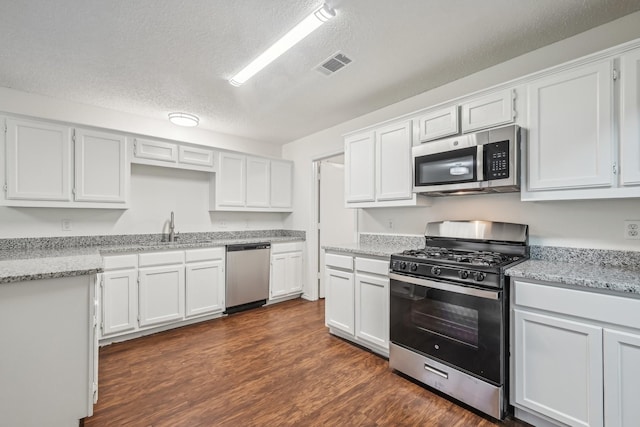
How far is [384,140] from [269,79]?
4.17 feet

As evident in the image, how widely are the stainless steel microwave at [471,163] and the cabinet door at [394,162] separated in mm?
132

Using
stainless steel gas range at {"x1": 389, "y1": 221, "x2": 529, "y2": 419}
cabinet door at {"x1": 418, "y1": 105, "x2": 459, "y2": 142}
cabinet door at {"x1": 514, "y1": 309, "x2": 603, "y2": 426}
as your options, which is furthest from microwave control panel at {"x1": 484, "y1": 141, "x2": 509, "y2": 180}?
cabinet door at {"x1": 514, "y1": 309, "x2": 603, "y2": 426}

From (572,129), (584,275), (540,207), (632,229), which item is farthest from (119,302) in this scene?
(632,229)

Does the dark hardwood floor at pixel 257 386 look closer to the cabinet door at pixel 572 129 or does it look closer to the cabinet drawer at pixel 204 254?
the cabinet drawer at pixel 204 254

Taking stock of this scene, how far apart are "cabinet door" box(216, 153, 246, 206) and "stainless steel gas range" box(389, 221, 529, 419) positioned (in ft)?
8.63

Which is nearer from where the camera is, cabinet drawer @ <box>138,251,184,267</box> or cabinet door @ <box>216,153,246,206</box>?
cabinet drawer @ <box>138,251,184,267</box>

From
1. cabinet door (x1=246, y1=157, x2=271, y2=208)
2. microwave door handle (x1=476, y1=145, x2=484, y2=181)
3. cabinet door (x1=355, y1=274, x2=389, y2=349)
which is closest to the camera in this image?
microwave door handle (x1=476, y1=145, x2=484, y2=181)

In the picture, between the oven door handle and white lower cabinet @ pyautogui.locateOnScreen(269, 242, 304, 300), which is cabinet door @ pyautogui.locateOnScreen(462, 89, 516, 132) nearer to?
the oven door handle

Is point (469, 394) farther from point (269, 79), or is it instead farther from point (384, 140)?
point (269, 79)

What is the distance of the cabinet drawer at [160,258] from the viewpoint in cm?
309

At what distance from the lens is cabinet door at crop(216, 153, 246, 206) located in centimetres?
402

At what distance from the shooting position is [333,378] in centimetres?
228


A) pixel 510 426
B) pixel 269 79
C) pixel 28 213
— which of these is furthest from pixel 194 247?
pixel 510 426

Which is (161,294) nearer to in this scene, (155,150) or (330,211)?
(155,150)
